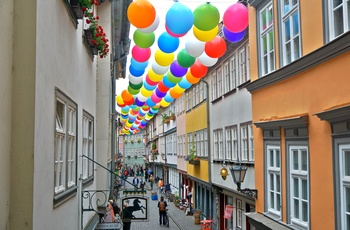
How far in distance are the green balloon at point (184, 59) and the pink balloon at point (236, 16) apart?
3072mm

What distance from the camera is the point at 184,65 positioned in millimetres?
14734

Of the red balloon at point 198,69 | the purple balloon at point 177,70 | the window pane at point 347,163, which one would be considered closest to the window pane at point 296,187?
the window pane at point 347,163

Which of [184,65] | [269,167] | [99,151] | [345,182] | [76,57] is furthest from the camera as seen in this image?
[99,151]

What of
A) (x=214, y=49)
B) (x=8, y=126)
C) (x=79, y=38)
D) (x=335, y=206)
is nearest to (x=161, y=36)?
(x=214, y=49)

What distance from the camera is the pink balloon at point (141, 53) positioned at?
46.7 feet

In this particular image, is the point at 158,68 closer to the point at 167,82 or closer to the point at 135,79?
the point at 135,79

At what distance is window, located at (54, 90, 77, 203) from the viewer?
23.2ft

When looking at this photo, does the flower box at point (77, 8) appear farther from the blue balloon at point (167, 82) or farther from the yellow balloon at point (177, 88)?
the yellow balloon at point (177, 88)

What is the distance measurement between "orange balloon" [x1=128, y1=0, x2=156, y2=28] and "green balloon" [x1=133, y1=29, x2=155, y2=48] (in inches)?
67.4

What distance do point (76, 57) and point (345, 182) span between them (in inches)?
201

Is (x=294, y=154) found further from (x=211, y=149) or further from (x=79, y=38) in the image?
(x=211, y=149)

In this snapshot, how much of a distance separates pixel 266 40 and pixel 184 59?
157 inches

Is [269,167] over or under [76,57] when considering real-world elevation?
under

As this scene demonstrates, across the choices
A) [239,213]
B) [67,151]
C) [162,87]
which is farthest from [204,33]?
[239,213]
